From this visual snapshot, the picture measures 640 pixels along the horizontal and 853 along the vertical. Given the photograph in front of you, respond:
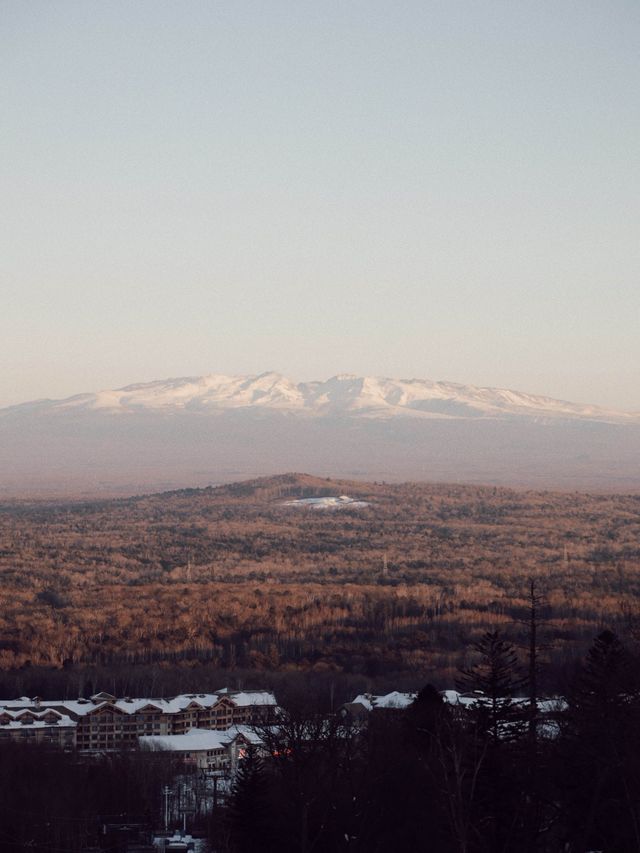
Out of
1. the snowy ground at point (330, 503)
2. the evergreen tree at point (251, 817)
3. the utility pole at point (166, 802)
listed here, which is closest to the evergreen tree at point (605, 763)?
the evergreen tree at point (251, 817)

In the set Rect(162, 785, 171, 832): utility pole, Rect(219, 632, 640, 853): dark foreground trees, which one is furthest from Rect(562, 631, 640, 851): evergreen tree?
Rect(162, 785, 171, 832): utility pole

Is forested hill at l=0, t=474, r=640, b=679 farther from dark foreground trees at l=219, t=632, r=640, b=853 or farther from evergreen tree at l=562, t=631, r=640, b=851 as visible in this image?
evergreen tree at l=562, t=631, r=640, b=851

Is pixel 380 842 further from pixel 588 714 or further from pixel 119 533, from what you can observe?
pixel 119 533

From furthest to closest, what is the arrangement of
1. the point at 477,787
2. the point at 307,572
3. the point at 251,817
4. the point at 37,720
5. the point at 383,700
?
the point at 307,572 < the point at 383,700 < the point at 37,720 < the point at 251,817 < the point at 477,787

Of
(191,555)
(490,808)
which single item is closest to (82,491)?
(191,555)

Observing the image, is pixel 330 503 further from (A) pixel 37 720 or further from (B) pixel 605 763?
(B) pixel 605 763

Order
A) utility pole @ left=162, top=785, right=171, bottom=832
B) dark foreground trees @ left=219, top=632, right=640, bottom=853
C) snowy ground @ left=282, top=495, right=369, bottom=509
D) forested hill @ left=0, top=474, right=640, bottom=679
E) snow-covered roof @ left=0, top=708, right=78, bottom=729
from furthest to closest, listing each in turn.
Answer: snowy ground @ left=282, top=495, right=369, bottom=509
forested hill @ left=0, top=474, right=640, bottom=679
snow-covered roof @ left=0, top=708, right=78, bottom=729
utility pole @ left=162, top=785, right=171, bottom=832
dark foreground trees @ left=219, top=632, right=640, bottom=853

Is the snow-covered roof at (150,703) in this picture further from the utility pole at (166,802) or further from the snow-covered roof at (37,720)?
the utility pole at (166,802)

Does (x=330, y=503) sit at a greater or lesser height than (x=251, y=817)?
greater

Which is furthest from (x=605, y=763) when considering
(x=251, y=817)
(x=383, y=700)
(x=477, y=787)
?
(x=383, y=700)

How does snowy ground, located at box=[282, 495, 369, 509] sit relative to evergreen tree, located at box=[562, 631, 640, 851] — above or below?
above
